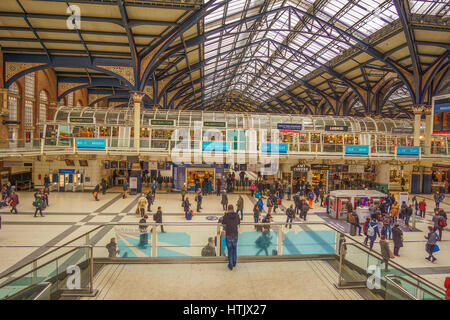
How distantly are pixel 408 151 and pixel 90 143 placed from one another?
1054 inches

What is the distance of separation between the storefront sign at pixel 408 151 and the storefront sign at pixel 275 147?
34.5ft

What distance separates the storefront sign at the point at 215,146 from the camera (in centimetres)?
2230

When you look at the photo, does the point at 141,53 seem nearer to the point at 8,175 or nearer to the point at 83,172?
the point at 83,172

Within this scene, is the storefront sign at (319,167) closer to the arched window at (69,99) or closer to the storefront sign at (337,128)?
the storefront sign at (337,128)

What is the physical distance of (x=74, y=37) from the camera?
20469mm

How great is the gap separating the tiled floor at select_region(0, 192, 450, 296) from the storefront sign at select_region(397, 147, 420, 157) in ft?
14.7

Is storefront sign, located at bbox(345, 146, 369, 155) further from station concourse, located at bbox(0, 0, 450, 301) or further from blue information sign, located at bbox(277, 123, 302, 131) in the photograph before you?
blue information sign, located at bbox(277, 123, 302, 131)

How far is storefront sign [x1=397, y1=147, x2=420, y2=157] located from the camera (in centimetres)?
2445

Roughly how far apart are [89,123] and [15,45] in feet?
26.9

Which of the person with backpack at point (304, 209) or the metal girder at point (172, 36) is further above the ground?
the metal girder at point (172, 36)

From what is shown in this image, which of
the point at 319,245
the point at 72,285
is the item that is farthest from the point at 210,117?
the point at 72,285

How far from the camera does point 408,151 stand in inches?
967

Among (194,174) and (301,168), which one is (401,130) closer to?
(301,168)

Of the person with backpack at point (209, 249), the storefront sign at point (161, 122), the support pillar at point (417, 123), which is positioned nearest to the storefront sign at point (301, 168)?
the support pillar at point (417, 123)
